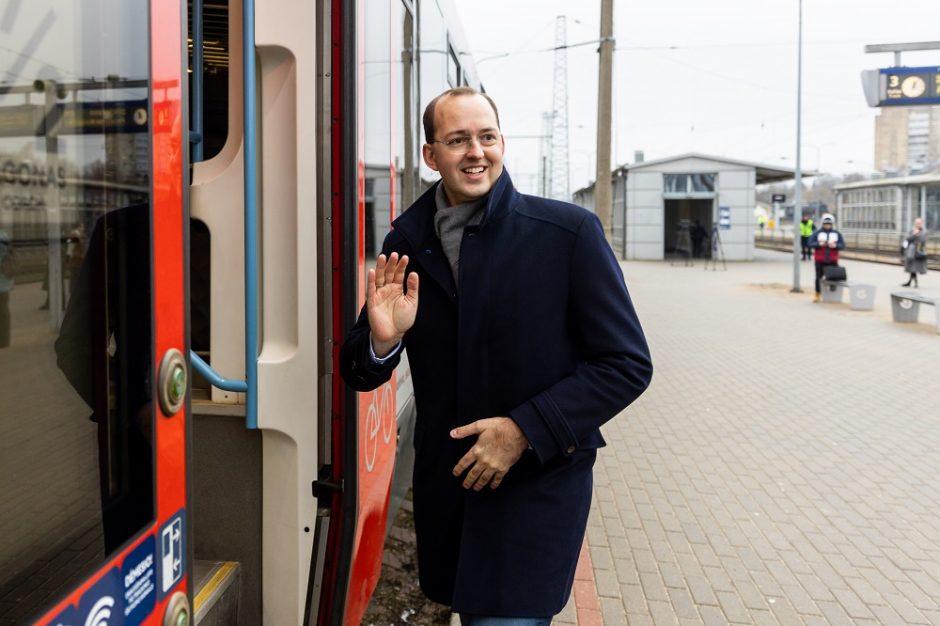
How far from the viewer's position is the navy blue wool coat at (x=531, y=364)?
197 centimetres

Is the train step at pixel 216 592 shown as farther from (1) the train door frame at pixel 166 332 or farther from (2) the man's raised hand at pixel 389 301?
(2) the man's raised hand at pixel 389 301

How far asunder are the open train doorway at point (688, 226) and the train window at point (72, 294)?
29217mm

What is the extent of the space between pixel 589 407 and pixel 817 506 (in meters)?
3.86

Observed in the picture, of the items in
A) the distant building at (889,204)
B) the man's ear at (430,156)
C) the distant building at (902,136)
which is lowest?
the man's ear at (430,156)

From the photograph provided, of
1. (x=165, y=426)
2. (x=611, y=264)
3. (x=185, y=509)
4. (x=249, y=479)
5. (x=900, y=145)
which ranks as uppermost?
(x=900, y=145)

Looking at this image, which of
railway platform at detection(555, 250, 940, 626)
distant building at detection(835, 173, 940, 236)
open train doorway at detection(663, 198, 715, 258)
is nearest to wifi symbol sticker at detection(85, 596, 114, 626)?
railway platform at detection(555, 250, 940, 626)

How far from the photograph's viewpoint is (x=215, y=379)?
2332 mm

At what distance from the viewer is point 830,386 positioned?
8.98 m

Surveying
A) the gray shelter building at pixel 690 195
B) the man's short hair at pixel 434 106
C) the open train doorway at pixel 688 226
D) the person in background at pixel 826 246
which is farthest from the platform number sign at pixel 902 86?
the man's short hair at pixel 434 106

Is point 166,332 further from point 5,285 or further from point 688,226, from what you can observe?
point 688,226

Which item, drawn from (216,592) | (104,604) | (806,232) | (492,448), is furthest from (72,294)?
(806,232)

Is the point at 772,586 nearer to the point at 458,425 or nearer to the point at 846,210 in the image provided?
the point at 458,425

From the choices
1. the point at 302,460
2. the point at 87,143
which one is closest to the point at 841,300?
the point at 302,460

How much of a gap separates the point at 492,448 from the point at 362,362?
392mm
